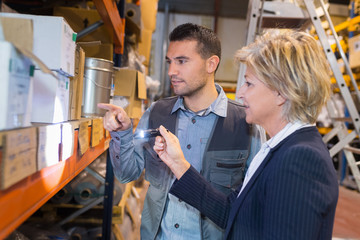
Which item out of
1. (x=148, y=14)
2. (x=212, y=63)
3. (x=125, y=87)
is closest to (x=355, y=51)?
(x=148, y=14)

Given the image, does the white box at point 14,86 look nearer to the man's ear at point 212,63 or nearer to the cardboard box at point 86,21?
the man's ear at point 212,63

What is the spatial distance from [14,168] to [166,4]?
8510mm

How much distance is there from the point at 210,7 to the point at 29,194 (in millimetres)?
8676

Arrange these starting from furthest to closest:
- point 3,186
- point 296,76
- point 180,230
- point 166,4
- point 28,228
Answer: point 166,4 → point 28,228 → point 180,230 → point 296,76 → point 3,186

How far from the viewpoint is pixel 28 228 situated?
2025 millimetres

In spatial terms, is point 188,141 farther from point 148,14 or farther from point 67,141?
point 148,14

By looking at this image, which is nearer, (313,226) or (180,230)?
(313,226)

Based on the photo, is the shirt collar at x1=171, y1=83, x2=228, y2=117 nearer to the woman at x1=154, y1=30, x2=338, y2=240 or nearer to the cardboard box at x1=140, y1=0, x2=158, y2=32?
the woman at x1=154, y1=30, x2=338, y2=240

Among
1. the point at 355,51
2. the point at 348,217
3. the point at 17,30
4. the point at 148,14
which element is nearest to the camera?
the point at 17,30

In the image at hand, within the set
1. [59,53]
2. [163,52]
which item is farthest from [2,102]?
[163,52]

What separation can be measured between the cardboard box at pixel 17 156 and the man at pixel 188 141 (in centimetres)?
68

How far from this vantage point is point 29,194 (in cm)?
68

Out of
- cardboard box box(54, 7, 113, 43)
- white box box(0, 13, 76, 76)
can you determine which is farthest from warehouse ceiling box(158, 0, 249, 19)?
white box box(0, 13, 76, 76)

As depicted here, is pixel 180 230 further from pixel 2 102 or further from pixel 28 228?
pixel 28 228
